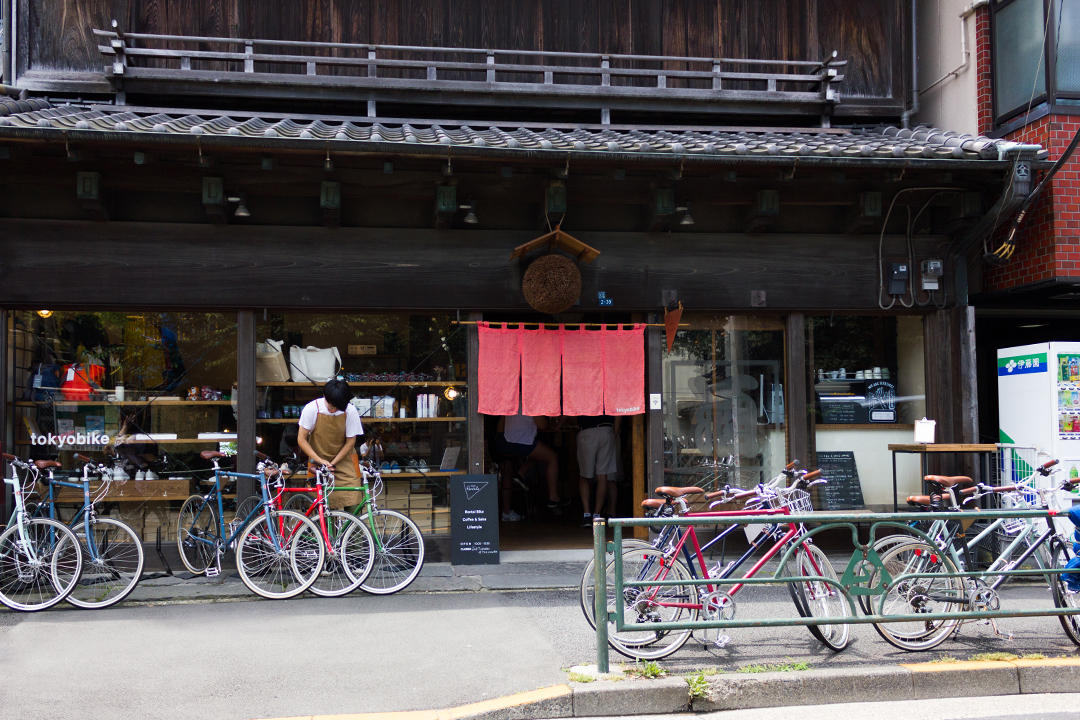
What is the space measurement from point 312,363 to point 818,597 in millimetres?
5804

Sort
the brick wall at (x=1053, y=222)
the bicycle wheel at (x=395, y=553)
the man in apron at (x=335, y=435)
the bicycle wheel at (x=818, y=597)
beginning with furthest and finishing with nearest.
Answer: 1. the brick wall at (x=1053, y=222)
2. the man in apron at (x=335, y=435)
3. the bicycle wheel at (x=395, y=553)
4. the bicycle wheel at (x=818, y=597)

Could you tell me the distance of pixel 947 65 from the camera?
1059cm

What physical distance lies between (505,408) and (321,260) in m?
2.49

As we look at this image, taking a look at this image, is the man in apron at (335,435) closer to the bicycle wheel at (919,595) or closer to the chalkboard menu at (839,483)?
the bicycle wheel at (919,595)

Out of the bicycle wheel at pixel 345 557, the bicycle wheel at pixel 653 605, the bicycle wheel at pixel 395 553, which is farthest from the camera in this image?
the bicycle wheel at pixel 395 553

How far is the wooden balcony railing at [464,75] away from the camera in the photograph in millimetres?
9234

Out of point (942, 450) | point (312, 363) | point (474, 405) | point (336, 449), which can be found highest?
point (312, 363)

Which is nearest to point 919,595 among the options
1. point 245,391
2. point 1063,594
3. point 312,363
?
point 1063,594

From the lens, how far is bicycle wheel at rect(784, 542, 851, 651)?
600 cm

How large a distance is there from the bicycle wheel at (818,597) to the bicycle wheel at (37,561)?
587 centimetres

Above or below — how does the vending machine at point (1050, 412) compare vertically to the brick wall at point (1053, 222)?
below

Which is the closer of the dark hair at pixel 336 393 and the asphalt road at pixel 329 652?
the asphalt road at pixel 329 652

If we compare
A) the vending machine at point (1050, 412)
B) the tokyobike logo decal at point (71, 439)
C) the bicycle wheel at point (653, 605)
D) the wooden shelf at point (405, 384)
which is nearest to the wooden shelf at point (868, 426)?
the vending machine at point (1050, 412)

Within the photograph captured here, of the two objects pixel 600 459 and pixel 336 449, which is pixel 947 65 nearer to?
pixel 600 459
